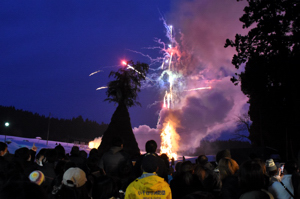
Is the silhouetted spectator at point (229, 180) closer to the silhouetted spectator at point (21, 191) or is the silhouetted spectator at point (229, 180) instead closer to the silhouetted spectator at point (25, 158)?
the silhouetted spectator at point (21, 191)

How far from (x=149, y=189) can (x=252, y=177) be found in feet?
4.92

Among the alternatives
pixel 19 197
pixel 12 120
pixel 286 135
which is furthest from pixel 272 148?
pixel 12 120

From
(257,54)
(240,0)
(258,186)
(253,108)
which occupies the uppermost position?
(240,0)

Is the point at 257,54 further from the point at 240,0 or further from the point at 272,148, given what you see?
the point at 272,148

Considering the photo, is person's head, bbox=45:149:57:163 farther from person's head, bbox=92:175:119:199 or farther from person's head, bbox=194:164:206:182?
person's head, bbox=194:164:206:182

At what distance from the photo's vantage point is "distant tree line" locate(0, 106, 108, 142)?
70.2 meters

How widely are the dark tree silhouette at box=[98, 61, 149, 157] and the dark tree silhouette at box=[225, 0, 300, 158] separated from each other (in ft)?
37.7

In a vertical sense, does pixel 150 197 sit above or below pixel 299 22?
below

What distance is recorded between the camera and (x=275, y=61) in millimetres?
20094

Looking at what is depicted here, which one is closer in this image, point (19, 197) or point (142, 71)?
point (19, 197)

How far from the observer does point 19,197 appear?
165 centimetres

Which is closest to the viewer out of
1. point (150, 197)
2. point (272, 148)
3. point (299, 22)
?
point (150, 197)

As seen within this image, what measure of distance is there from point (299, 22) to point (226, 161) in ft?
61.3

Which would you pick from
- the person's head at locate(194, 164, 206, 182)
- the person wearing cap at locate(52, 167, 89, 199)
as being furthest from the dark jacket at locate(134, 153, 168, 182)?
the person wearing cap at locate(52, 167, 89, 199)
